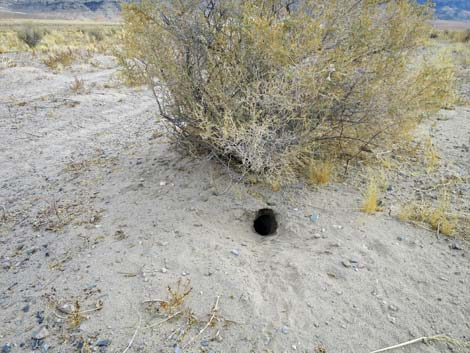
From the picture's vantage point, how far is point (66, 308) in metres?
2.89

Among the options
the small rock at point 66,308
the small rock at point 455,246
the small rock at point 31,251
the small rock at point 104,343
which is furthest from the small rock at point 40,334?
the small rock at point 455,246

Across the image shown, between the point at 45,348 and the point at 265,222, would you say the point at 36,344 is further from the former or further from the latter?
the point at 265,222

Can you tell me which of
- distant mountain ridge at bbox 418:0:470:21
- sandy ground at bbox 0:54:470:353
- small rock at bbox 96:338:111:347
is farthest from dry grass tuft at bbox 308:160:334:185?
distant mountain ridge at bbox 418:0:470:21

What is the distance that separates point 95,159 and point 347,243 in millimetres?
3922

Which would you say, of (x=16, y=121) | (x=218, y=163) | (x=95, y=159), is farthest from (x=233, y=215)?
(x=16, y=121)

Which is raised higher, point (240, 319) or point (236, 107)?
point (236, 107)

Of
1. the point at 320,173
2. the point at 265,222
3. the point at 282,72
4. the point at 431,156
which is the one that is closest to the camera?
the point at 282,72

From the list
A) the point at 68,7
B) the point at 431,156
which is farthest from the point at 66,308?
the point at 68,7

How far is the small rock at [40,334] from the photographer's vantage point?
2.69 m

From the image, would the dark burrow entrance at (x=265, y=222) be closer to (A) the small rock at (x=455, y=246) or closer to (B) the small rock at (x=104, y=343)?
(A) the small rock at (x=455, y=246)

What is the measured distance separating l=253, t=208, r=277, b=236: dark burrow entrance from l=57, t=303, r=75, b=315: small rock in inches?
76.9

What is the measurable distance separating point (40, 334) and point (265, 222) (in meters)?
2.37

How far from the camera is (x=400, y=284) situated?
3.13 m

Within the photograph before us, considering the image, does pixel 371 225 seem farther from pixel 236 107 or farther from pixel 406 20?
pixel 406 20
